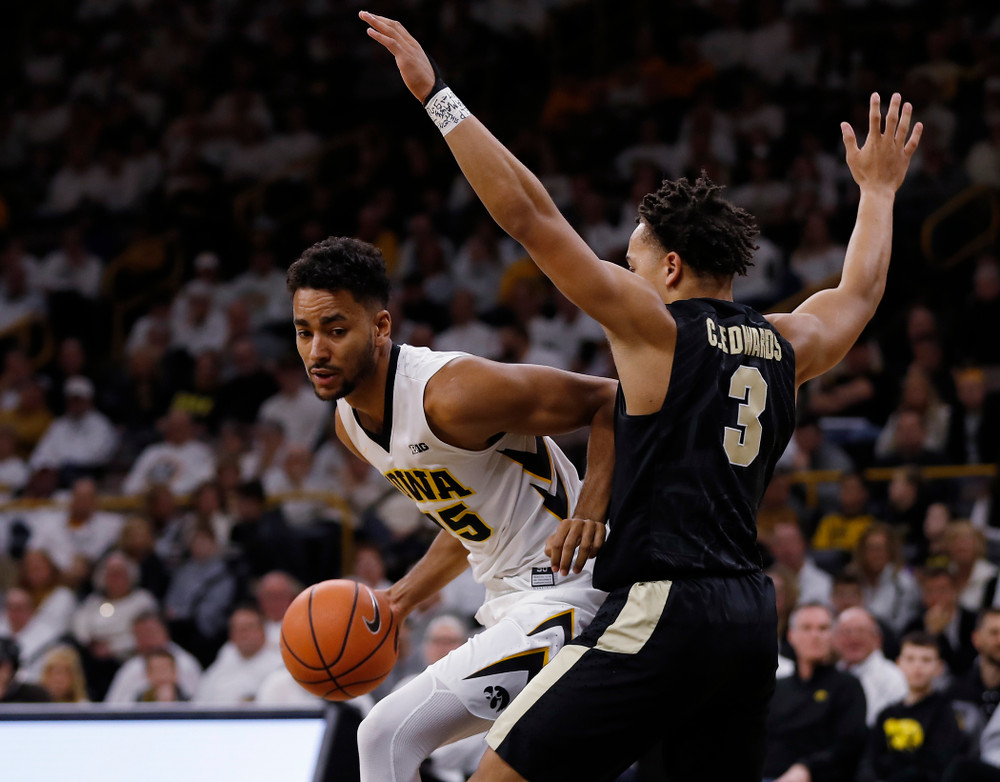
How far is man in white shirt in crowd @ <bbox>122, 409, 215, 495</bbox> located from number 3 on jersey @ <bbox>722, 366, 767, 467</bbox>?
8307mm

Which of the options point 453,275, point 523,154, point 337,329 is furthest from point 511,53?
point 337,329

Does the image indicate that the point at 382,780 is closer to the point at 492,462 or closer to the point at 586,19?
the point at 492,462

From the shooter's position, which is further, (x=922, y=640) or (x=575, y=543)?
(x=922, y=640)

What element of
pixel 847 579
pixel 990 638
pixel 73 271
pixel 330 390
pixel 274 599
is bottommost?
pixel 990 638

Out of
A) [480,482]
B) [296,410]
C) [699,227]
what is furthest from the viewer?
[296,410]

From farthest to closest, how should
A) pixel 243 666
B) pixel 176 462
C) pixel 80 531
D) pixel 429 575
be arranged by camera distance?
pixel 176 462
pixel 80 531
pixel 243 666
pixel 429 575

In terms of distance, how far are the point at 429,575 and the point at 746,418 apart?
1.43 metres

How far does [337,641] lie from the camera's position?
12.9ft

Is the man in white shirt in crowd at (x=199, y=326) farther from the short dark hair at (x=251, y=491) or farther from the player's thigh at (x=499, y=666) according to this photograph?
the player's thigh at (x=499, y=666)

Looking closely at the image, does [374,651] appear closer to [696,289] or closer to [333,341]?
[333,341]

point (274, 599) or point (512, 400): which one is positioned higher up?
point (512, 400)

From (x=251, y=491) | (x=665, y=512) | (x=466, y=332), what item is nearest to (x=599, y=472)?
(x=665, y=512)

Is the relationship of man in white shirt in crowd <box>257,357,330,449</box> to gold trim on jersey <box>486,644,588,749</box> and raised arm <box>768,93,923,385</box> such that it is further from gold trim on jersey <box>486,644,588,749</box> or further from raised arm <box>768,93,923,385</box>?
gold trim on jersey <box>486,644,588,749</box>

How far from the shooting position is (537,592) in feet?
12.6
